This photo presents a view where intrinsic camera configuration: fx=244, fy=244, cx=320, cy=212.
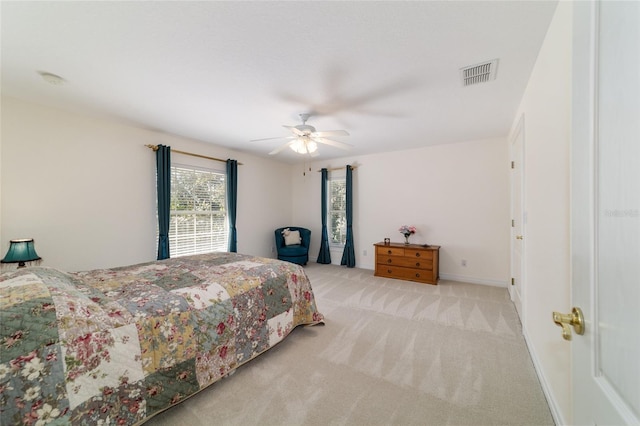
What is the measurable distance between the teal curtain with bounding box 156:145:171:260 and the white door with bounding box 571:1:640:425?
4266 millimetres

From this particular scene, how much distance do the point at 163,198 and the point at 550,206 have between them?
440cm

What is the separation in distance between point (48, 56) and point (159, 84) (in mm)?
734

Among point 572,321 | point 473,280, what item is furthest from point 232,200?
point 572,321

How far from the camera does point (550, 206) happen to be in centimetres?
157

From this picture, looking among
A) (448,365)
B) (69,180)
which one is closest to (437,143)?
(448,365)

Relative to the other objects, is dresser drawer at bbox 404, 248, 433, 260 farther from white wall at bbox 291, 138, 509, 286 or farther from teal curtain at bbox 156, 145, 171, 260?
teal curtain at bbox 156, 145, 171, 260

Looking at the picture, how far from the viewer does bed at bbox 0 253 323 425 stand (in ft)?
3.60

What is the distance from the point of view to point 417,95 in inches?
101

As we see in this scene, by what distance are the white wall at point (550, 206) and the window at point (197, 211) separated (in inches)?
177

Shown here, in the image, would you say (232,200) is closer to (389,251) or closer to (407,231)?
(389,251)

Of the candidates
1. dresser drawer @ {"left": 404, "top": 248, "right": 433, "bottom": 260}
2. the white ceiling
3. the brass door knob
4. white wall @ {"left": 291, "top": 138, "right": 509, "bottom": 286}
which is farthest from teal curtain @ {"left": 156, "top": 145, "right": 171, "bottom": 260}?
the brass door knob

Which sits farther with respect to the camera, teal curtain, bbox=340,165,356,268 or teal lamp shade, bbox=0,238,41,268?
teal curtain, bbox=340,165,356,268

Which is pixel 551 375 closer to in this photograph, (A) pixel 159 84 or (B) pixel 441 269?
(B) pixel 441 269

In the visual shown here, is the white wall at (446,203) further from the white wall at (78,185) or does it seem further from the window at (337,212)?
the white wall at (78,185)
